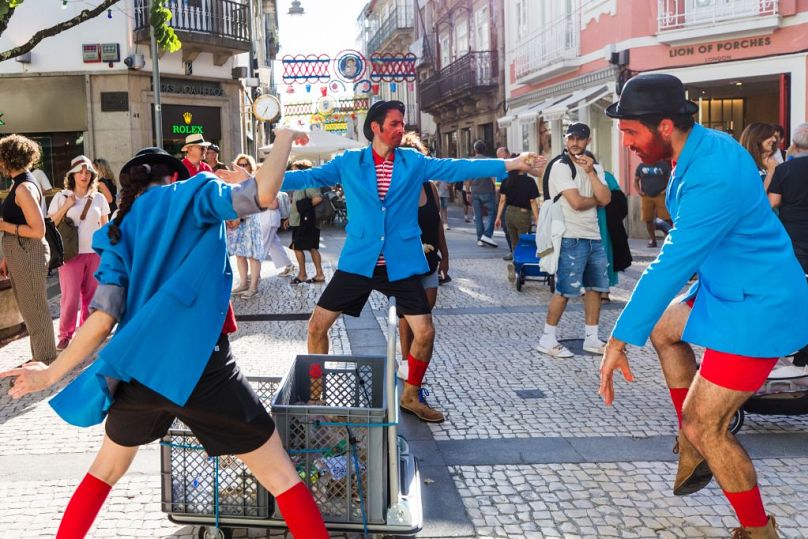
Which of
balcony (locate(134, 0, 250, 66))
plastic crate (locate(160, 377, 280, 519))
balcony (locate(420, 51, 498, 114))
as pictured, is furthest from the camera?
balcony (locate(420, 51, 498, 114))

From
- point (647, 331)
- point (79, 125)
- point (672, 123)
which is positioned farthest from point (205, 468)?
point (79, 125)

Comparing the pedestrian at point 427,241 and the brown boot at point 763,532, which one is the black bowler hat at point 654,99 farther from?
the pedestrian at point 427,241

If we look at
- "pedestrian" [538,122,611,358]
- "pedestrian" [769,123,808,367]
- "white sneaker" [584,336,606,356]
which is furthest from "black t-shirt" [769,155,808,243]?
"white sneaker" [584,336,606,356]

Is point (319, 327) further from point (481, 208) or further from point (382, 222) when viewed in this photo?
point (481, 208)

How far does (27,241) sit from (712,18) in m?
14.9

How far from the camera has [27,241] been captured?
274 inches

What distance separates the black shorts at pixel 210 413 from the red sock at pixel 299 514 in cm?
20

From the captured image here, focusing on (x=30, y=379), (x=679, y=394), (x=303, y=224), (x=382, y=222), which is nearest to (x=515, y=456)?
(x=679, y=394)

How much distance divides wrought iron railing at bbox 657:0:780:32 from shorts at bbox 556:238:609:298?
12019 mm

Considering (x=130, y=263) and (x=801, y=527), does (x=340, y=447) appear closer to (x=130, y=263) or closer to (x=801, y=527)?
(x=130, y=263)

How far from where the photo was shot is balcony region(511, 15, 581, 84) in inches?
892

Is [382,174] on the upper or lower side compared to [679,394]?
upper

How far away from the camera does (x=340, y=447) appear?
3.33 meters

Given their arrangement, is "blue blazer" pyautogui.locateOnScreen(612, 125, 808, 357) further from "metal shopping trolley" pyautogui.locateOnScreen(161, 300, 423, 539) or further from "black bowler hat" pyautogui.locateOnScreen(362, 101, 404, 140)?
"black bowler hat" pyautogui.locateOnScreen(362, 101, 404, 140)
